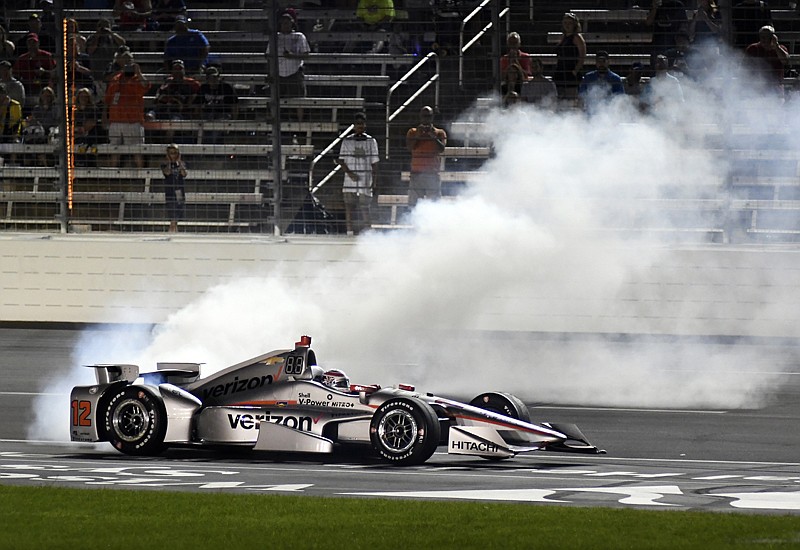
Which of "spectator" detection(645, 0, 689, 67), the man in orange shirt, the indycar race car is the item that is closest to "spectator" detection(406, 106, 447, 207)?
"spectator" detection(645, 0, 689, 67)

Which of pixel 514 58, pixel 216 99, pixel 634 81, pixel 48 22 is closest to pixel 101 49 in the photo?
pixel 48 22

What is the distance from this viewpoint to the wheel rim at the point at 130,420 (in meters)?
10.7

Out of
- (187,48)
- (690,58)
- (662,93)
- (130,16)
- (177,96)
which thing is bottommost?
(662,93)

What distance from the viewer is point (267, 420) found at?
10.6 metres

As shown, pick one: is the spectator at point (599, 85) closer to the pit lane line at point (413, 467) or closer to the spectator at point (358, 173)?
the spectator at point (358, 173)

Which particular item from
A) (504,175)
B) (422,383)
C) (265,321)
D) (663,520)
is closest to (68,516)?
(663,520)

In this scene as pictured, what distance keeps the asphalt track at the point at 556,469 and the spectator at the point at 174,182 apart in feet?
19.7

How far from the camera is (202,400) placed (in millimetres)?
10898

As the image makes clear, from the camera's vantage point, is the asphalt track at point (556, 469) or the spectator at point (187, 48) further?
the spectator at point (187, 48)

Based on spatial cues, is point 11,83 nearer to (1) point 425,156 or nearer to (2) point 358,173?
(2) point 358,173

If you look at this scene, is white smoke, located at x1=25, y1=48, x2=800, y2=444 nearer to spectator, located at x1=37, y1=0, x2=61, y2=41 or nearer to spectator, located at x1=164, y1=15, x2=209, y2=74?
spectator, located at x1=164, y1=15, x2=209, y2=74

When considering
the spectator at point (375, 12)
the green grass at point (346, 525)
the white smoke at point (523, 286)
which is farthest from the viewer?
the spectator at point (375, 12)

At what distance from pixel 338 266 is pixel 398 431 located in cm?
812

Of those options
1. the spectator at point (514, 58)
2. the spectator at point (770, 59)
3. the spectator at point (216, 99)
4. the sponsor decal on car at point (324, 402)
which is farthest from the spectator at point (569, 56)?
the sponsor decal on car at point (324, 402)
